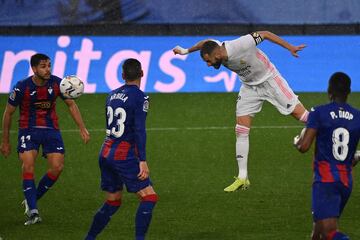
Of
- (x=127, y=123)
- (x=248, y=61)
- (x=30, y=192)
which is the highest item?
(x=248, y=61)

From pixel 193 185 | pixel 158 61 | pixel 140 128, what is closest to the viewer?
pixel 140 128

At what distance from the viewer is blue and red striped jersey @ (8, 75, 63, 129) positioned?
37.3 feet

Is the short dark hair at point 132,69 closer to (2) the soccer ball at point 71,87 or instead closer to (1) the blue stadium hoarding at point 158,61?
(2) the soccer ball at point 71,87

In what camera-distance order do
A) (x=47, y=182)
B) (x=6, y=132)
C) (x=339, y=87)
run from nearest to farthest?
(x=339, y=87) < (x=6, y=132) < (x=47, y=182)

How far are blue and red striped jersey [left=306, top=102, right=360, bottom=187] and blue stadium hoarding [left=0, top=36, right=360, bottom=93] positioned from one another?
1324 cm

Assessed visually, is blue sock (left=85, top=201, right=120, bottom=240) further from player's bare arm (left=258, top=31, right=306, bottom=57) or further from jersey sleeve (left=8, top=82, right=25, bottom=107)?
player's bare arm (left=258, top=31, right=306, bottom=57)

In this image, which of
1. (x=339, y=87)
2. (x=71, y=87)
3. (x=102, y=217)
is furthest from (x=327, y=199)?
(x=71, y=87)

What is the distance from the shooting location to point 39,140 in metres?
11.4

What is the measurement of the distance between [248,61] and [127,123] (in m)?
3.83

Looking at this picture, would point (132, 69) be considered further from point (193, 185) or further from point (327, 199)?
point (193, 185)

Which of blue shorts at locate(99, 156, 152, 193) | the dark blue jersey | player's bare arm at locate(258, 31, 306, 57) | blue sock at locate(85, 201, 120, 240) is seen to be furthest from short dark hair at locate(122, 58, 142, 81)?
player's bare arm at locate(258, 31, 306, 57)

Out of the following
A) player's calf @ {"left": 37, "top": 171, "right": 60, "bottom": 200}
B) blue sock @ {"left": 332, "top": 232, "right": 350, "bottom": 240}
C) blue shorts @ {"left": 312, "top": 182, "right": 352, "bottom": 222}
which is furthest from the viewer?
player's calf @ {"left": 37, "top": 171, "right": 60, "bottom": 200}

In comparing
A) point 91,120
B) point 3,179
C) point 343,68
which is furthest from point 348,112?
point 343,68

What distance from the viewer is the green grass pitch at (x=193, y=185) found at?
1084 centimetres
